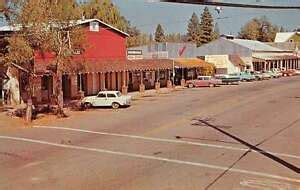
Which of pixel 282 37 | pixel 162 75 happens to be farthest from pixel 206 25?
pixel 162 75

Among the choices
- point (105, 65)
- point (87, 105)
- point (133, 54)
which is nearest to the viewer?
point (87, 105)

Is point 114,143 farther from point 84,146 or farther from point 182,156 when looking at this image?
point 182,156

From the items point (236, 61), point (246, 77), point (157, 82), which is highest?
point (236, 61)

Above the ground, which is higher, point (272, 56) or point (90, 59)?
point (90, 59)

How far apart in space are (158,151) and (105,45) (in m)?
32.9

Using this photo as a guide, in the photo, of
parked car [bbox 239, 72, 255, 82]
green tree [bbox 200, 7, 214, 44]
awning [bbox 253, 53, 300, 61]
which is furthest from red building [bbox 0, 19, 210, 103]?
green tree [bbox 200, 7, 214, 44]

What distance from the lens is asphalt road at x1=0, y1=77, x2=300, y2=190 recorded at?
16172 millimetres

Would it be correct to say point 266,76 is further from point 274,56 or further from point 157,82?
point 157,82

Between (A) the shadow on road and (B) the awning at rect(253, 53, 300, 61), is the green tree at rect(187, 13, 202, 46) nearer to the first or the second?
(B) the awning at rect(253, 53, 300, 61)

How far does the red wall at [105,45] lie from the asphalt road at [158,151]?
1373cm

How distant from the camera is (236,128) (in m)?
28.5

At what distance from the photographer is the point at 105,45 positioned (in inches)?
2099

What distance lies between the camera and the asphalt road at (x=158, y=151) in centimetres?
1617

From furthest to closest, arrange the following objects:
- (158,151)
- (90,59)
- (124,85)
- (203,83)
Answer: (203,83), (124,85), (90,59), (158,151)
